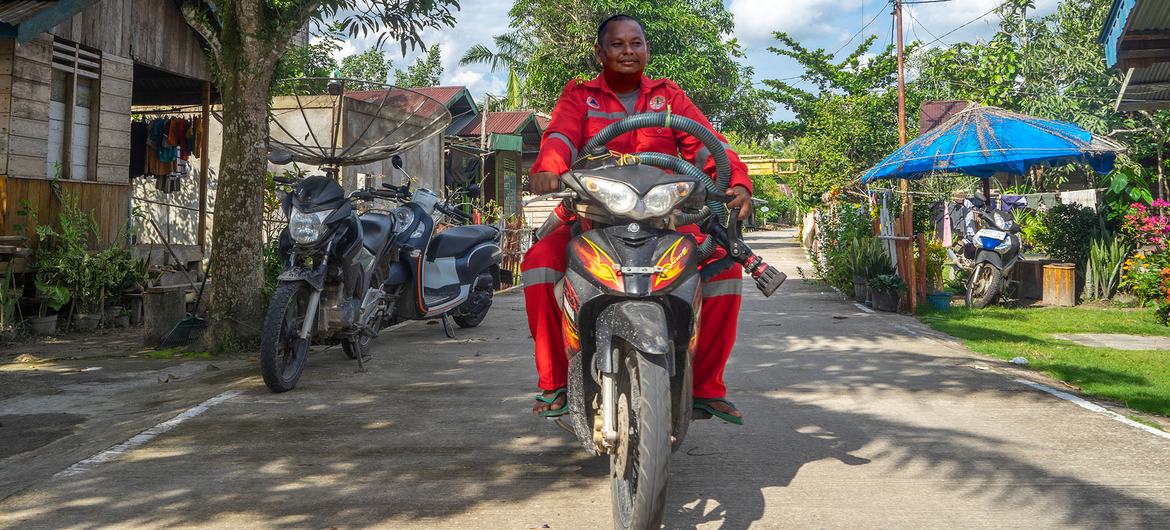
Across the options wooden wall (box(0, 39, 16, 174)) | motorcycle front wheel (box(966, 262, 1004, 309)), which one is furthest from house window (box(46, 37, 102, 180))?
motorcycle front wheel (box(966, 262, 1004, 309))

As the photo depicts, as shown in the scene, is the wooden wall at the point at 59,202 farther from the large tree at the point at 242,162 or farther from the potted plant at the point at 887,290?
the potted plant at the point at 887,290

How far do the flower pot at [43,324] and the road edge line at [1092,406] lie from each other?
8438 millimetres

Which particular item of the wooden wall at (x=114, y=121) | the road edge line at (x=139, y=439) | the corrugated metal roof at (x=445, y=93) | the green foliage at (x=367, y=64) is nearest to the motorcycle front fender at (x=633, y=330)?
the road edge line at (x=139, y=439)

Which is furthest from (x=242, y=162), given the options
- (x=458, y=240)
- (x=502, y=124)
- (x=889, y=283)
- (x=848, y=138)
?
(x=848, y=138)

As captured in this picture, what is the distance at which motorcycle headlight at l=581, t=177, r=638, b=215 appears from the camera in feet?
10.2

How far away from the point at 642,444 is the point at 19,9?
8602 millimetres

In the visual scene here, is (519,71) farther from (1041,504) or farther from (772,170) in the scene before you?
(1041,504)

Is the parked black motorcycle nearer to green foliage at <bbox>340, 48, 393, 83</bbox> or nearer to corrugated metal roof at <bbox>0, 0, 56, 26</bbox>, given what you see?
corrugated metal roof at <bbox>0, 0, 56, 26</bbox>

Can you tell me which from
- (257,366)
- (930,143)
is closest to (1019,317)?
(930,143)

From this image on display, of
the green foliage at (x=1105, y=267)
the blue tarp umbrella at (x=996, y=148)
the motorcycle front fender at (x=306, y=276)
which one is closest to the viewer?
the motorcycle front fender at (x=306, y=276)

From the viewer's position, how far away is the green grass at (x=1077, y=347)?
19.5 ft

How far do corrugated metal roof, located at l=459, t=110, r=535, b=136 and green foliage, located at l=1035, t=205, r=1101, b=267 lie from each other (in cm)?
1252

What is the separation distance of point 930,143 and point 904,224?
5.40 ft

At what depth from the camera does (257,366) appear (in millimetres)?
6715
